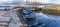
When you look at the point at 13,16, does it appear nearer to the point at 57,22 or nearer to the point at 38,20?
the point at 38,20

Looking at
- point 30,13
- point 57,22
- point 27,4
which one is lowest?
point 57,22

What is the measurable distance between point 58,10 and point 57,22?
136mm

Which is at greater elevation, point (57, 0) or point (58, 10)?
point (57, 0)

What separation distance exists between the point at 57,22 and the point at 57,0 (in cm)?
25

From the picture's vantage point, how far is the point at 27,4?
0.95m

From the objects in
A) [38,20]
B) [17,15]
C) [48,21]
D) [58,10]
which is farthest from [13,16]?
[58,10]

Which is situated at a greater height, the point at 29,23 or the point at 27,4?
the point at 27,4

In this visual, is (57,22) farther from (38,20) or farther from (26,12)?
(26,12)

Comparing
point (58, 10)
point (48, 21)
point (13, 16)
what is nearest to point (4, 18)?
point (13, 16)

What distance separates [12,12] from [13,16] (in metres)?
0.05

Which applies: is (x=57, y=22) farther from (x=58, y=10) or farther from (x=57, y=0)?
(x=57, y=0)

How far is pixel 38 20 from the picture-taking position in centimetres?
95

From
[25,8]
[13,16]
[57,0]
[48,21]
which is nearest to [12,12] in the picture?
[13,16]

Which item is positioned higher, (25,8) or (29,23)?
(25,8)
